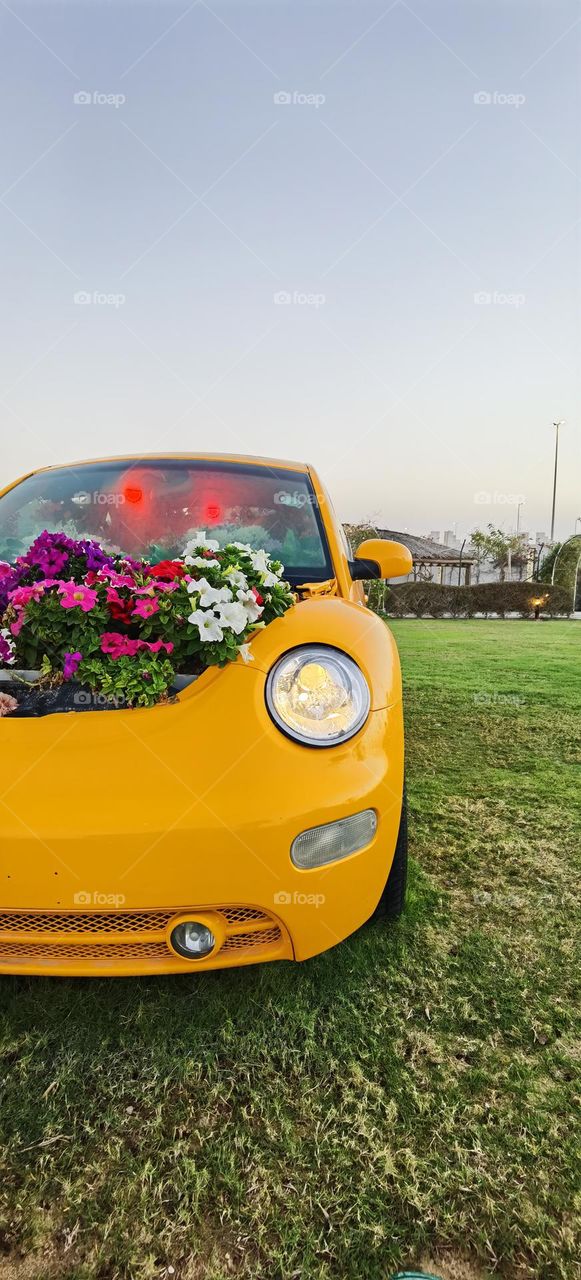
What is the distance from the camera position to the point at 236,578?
176cm

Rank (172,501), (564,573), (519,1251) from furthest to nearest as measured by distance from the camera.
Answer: (564,573) → (172,501) → (519,1251)

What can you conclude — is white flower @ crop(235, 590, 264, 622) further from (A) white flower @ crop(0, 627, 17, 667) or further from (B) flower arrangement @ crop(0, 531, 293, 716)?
(A) white flower @ crop(0, 627, 17, 667)

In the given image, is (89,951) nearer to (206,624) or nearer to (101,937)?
(101,937)

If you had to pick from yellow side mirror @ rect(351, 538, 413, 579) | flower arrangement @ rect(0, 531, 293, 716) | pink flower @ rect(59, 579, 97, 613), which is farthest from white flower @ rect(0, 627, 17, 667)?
yellow side mirror @ rect(351, 538, 413, 579)

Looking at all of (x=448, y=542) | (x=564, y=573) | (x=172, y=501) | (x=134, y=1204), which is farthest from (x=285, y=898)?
(x=448, y=542)

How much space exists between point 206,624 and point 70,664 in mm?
341

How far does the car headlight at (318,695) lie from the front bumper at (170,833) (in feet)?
0.10

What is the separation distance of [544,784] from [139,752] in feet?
9.45

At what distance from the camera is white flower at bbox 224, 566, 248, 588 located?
175 cm

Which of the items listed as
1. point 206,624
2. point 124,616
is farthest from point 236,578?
point 124,616

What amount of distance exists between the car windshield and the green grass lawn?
1.34 m

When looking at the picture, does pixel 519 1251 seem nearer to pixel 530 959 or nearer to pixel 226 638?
pixel 530 959

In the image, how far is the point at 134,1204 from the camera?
3.89 ft

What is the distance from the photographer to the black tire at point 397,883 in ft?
6.32
